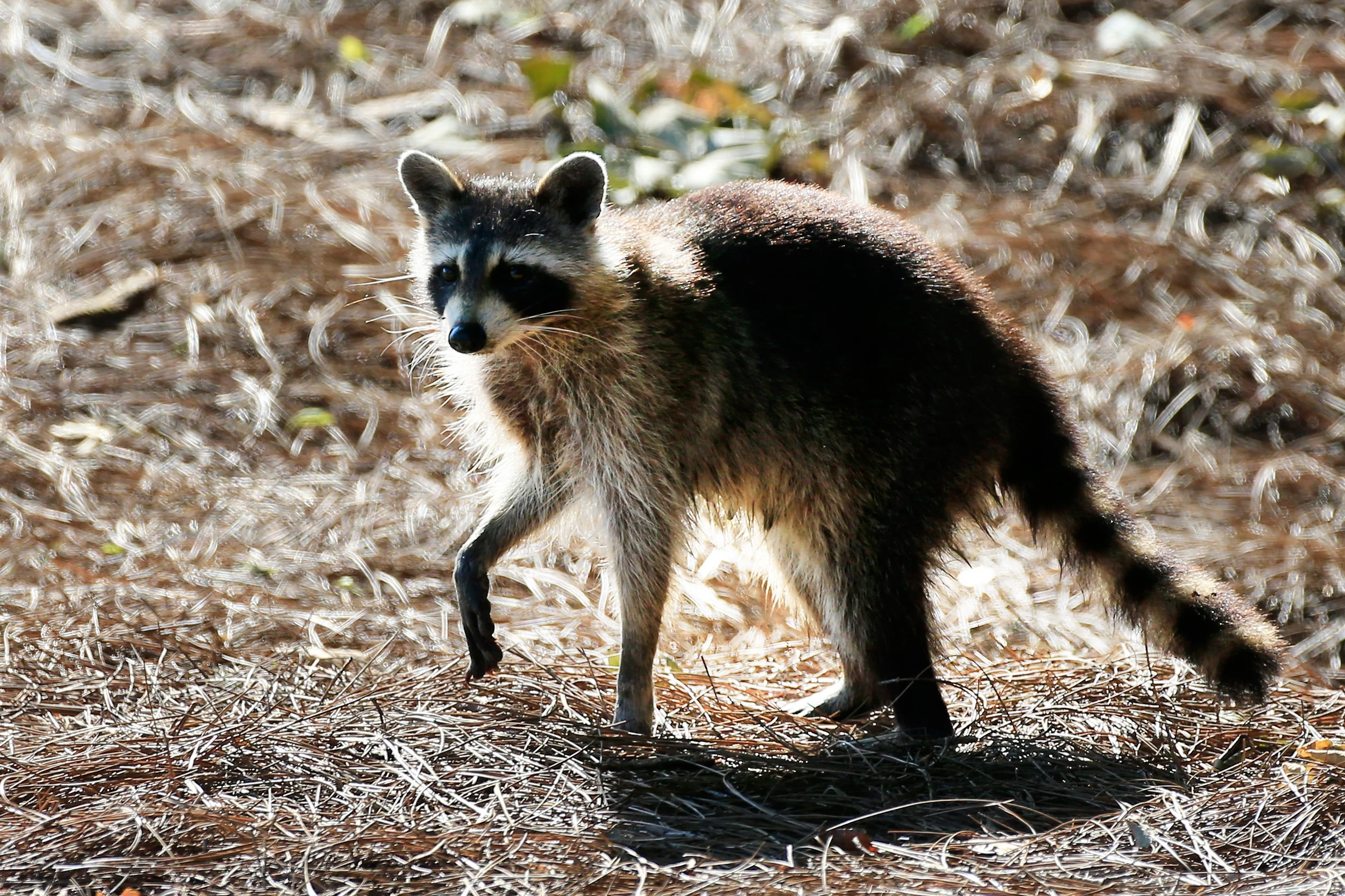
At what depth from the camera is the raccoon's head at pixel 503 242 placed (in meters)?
3.75

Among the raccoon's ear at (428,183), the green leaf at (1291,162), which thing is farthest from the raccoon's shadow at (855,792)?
the green leaf at (1291,162)

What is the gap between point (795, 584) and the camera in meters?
4.36

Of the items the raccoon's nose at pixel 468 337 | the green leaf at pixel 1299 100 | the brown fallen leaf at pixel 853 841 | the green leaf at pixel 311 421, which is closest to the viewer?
the brown fallen leaf at pixel 853 841

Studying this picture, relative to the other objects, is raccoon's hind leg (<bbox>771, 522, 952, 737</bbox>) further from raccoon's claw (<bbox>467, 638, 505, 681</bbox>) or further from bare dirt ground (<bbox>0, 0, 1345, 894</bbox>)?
raccoon's claw (<bbox>467, 638, 505, 681</bbox>)

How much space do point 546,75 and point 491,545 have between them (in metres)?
3.92

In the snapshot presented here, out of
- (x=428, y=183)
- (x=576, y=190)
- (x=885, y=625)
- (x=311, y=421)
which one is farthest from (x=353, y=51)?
(x=885, y=625)

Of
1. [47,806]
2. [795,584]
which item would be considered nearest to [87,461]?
[47,806]

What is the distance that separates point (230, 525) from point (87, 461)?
0.69 meters

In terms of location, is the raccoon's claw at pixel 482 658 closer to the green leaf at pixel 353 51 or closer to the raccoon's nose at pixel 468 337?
the raccoon's nose at pixel 468 337

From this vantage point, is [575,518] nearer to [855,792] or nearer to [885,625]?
[885,625]

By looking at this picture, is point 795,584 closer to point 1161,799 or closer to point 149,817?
point 1161,799

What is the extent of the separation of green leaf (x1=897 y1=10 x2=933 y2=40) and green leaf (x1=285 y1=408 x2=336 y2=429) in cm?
411

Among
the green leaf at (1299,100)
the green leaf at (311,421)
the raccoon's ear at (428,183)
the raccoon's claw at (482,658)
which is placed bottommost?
the green leaf at (311,421)

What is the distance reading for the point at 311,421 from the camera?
18.6 feet
